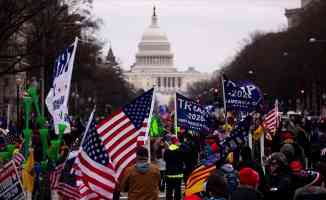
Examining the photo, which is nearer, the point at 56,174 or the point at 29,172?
the point at 56,174

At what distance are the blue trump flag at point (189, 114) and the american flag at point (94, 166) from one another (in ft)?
33.1

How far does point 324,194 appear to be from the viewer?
10328 millimetres

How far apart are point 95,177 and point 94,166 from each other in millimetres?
112

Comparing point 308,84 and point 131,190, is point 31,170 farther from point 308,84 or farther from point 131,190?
point 308,84

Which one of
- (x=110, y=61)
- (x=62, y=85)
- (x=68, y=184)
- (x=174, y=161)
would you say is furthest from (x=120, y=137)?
(x=110, y=61)

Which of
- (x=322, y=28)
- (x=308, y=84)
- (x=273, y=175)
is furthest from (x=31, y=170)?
(x=308, y=84)

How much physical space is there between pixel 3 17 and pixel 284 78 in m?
52.2

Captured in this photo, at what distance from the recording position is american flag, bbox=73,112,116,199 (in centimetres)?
1241

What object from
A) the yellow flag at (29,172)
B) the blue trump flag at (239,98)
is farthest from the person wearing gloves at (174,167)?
the blue trump flag at (239,98)

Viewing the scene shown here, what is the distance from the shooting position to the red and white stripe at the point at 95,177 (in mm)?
12422

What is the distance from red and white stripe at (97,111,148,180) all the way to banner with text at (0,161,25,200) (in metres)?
1.16

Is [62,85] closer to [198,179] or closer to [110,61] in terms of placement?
[198,179]

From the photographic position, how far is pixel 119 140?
13.6m

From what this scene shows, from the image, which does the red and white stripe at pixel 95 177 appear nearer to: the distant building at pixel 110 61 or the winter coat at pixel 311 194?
the winter coat at pixel 311 194
